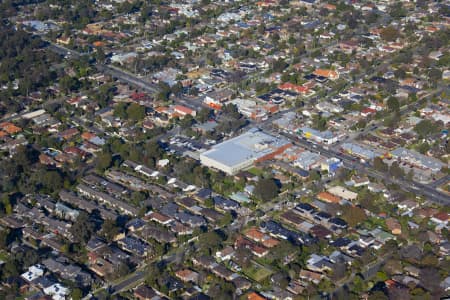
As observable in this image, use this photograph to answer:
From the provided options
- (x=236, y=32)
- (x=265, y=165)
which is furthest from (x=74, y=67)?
(x=265, y=165)

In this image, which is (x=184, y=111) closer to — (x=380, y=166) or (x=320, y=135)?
(x=320, y=135)

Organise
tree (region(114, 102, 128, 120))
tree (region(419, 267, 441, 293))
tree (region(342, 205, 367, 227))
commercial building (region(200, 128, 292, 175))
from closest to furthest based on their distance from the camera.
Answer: tree (region(419, 267, 441, 293))
tree (region(342, 205, 367, 227))
commercial building (region(200, 128, 292, 175))
tree (region(114, 102, 128, 120))

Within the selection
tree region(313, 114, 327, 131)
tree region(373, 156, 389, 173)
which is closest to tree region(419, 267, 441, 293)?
tree region(373, 156, 389, 173)

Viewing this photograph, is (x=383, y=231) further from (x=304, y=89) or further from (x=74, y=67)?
(x=74, y=67)

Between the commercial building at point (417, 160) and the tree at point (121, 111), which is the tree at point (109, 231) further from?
the commercial building at point (417, 160)

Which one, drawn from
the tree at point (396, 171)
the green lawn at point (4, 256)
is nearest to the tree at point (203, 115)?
the tree at point (396, 171)

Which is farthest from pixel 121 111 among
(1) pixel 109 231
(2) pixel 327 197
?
(2) pixel 327 197

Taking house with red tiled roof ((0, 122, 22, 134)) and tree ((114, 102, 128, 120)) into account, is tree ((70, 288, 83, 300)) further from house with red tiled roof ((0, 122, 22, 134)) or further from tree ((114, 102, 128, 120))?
tree ((114, 102, 128, 120))
